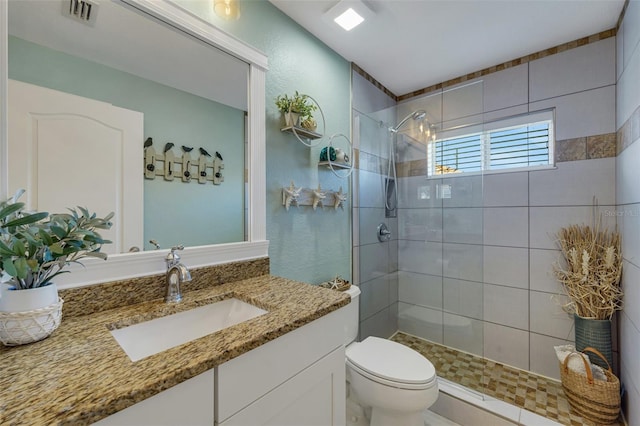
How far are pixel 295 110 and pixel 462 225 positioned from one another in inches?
55.3

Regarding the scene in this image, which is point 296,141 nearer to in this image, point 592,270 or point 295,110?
point 295,110

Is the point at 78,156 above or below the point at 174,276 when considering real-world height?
above

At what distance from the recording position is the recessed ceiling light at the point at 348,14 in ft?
4.89


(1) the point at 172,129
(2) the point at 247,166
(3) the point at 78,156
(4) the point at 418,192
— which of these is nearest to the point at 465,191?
(4) the point at 418,192

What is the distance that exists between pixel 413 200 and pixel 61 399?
7.26 feet

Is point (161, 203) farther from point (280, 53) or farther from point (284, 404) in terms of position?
point (280, 53)

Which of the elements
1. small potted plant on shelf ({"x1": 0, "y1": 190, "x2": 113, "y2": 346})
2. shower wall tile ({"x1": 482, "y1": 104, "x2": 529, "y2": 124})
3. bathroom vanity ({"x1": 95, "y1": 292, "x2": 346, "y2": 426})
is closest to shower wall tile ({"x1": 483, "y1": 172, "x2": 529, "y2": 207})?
shower wall tile ({"x1": 482, "y1": 104, "x2": 529, "y2": 124})

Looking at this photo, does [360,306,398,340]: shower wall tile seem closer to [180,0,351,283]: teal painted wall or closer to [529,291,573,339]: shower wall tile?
[180,0,351,283]: teal painted wall

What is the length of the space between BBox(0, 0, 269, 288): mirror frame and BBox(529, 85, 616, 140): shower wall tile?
6.68 ft

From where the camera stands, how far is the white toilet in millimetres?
1316

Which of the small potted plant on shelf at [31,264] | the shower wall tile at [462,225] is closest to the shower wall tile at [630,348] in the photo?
the shower wall tile at [462,225]

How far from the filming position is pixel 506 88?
2.18m

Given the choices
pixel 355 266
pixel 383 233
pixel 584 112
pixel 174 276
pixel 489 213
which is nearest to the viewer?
pixel 174 276

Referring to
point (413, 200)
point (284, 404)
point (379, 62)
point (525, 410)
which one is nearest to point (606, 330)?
point (525, 410)
